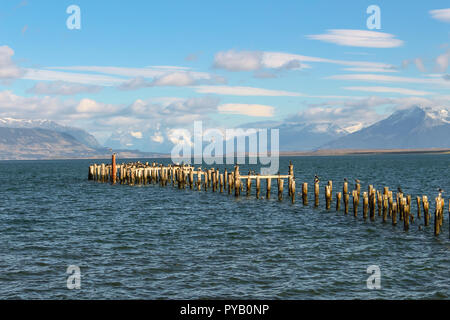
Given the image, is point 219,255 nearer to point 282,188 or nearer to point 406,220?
point 406,220

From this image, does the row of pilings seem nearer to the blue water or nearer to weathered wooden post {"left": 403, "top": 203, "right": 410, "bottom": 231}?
weathered wooden post {"left": 403, "top": 203, "right": 410, "bottom": 231}

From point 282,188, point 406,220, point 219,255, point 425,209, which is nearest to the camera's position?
point 219,255

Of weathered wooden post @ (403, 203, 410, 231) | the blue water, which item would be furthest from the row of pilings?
the blue water

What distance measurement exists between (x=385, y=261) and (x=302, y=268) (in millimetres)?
3611

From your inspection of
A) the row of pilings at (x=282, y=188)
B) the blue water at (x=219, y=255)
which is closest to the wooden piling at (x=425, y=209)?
the row of pilings at (x=282, y=188)

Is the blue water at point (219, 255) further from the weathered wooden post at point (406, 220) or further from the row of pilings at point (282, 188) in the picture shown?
the row of pilings at point (282, 188)

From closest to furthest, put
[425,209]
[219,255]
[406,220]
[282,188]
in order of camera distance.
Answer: [219,255] < [425,209] < [406,220] < [282,188]

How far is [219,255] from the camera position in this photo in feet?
72.2

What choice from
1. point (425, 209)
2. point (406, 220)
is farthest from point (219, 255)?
point (425, 209)

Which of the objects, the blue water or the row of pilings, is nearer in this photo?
the blue water

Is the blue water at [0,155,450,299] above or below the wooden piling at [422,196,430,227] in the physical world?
below

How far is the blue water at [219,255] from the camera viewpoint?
16859mm

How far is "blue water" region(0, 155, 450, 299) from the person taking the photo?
16.9 m
